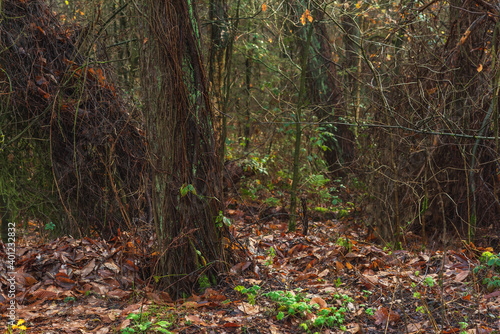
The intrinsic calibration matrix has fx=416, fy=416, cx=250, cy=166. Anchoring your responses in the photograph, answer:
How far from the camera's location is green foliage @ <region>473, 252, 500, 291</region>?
11.6 feet

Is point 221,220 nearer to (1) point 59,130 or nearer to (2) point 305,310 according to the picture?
(2) point 305,310

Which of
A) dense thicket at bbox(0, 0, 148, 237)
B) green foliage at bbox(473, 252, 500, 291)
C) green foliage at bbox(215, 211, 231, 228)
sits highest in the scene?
Answer: dense thicket at bbox(0, 0, 148, 237)

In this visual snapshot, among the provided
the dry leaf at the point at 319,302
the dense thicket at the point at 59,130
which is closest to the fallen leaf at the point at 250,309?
the dry leaf at the point at 319,302

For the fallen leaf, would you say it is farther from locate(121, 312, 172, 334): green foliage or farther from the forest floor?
locate(121, 312, 172, 334): green foliage

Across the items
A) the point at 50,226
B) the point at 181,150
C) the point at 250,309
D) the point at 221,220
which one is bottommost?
the point at 250,309

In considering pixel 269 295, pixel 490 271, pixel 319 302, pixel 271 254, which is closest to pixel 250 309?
pixel 269 295

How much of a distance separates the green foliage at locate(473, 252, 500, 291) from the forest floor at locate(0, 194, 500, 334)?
0.09 ft

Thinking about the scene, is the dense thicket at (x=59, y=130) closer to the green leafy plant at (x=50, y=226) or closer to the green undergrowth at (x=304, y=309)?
the green leafy plant at (x=50, y=226)

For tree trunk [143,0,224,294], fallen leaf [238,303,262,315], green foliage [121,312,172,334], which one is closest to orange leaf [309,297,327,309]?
fallen leaf [238,303,262,315]

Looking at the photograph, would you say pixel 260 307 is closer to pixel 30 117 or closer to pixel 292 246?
pixel 292 246

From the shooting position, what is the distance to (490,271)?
377 centimetres

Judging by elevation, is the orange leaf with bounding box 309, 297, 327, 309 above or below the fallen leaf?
above

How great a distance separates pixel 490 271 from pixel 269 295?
2.03m

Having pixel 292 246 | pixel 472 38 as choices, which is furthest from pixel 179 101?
pixel 472 38
